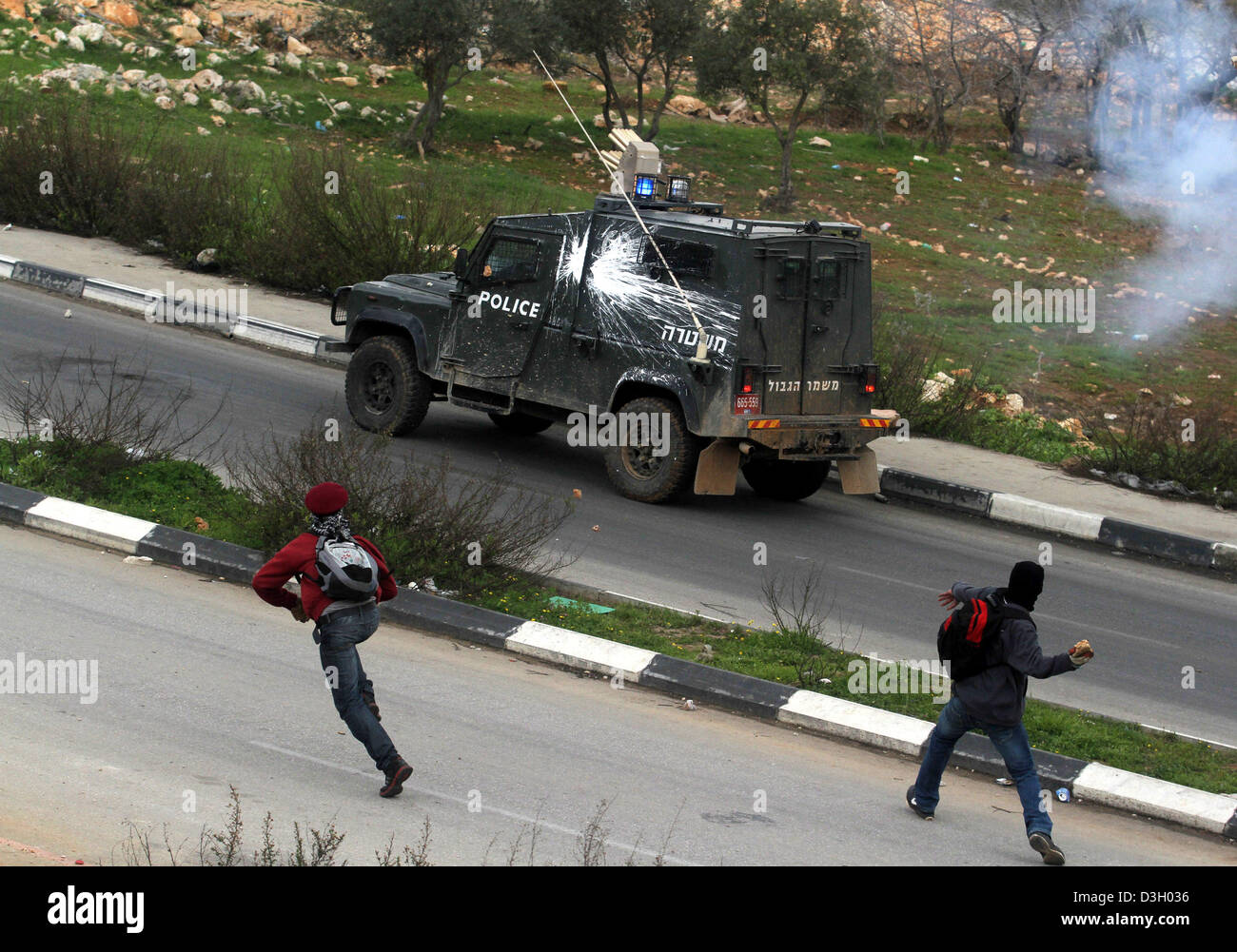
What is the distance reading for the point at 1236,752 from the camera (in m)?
7.74

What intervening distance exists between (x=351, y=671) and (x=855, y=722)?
295cm

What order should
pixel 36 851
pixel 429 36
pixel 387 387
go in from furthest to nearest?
pixel 429 36
pixel 387 387
pixel 36 851

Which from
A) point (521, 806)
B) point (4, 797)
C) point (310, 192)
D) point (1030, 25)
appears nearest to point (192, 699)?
point (4, 797)

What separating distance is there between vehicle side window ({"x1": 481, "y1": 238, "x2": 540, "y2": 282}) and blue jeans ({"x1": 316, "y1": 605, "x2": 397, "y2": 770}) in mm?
6494

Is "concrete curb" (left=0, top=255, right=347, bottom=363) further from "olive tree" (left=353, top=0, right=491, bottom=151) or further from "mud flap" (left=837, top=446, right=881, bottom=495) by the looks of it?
"olive tree" (left=353, top=0, right=491, bottom=151)

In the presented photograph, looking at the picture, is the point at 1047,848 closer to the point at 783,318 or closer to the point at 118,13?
the point at 783,318

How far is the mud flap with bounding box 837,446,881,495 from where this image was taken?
12.3 metres

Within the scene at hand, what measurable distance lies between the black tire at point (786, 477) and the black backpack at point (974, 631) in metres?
6.33

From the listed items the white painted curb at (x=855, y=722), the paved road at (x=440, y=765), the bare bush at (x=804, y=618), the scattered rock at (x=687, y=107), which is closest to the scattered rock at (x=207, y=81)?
the scattered rock at (x=687, y=107)

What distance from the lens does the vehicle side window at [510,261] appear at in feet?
40.1

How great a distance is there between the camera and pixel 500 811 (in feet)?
→ 20.3

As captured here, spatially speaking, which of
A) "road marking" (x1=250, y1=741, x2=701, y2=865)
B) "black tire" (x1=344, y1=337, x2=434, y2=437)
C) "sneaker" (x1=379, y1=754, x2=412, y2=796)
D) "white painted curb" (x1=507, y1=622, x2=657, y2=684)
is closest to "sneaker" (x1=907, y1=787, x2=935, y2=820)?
"road marking" (x1=250, y1=741, x2=701, y2=865)

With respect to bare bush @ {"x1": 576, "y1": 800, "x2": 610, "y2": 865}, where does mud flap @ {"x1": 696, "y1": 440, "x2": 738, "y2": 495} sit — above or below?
above

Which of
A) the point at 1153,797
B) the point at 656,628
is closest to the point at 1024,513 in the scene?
the point at 656,628
